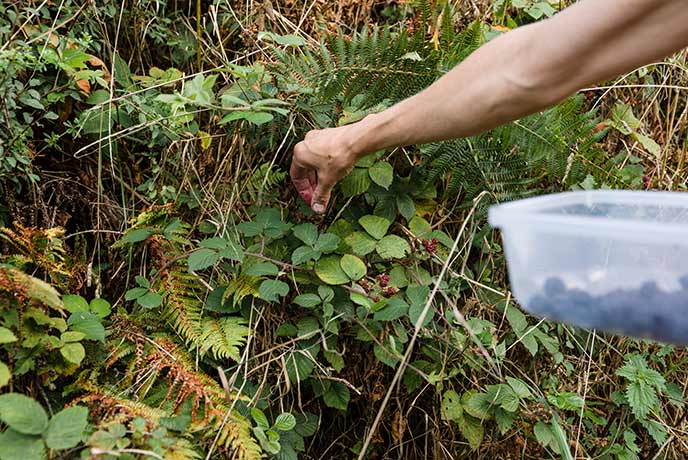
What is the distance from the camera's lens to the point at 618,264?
85 centimetres

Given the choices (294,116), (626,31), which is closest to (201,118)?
(294,116)

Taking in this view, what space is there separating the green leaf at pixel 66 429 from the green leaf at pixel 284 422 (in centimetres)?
40

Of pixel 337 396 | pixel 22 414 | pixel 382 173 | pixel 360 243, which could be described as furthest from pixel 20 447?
pixel 382 173

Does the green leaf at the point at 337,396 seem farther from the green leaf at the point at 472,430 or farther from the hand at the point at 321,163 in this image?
the hand at the point at 321,163

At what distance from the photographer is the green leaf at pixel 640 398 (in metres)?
1.77

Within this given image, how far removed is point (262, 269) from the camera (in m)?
1.53

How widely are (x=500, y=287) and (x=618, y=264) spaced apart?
1042mm

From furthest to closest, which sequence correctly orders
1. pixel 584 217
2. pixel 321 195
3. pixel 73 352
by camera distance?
1. pixel 321 195
2. pixel 73 352
3. pixel 584 217

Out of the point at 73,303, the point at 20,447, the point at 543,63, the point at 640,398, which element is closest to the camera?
the point at 543,63

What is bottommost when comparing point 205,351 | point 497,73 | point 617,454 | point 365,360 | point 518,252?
point 617,454

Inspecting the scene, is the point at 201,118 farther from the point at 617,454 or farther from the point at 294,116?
the point at 617,454

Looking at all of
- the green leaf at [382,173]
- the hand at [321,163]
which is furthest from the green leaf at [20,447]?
the green leaf at [382,173]

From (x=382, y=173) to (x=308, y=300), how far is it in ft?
1.14

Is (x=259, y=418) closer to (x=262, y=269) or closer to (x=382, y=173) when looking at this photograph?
(x=262, y=269)
